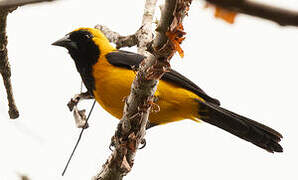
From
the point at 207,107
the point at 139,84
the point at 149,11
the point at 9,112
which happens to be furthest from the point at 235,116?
the point at 9,112

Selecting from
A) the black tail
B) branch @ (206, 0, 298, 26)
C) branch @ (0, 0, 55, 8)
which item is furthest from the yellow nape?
branch @ (206, 0, 298, 26)

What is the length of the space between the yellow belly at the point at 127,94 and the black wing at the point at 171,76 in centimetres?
4

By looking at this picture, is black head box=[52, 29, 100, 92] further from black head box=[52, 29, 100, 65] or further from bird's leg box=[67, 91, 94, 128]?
bird's leg box=[67, 91, 94, 128]

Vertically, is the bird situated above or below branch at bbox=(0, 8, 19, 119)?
below

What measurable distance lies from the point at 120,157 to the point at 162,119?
120 centimetres

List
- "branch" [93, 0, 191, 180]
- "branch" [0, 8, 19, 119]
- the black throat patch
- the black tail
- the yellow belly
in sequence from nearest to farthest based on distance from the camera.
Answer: "branch" [93, 0, 191, 180] < "branch" [0, 8, 19, 119] < the yellow belly < the black tail < the black throat patch

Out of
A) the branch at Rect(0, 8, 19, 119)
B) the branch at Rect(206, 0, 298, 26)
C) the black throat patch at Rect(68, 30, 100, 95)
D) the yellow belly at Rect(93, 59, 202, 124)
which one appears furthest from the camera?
the black throat patch at Rect(68, 30, 100, 95)

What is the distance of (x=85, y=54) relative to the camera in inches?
157

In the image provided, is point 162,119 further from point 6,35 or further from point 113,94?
point 6,35

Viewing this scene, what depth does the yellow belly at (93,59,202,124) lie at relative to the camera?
3525mm

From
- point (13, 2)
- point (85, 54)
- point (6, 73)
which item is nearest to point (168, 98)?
point (85, 54)

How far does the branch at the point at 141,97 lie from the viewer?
138cm

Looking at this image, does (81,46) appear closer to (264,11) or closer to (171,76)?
(171,76)

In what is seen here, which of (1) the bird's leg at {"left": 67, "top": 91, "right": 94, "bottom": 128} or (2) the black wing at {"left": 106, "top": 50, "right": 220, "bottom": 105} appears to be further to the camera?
(2) the black wing at {"left": 106, "top": 50, "right": 220, "bottom": 105}
